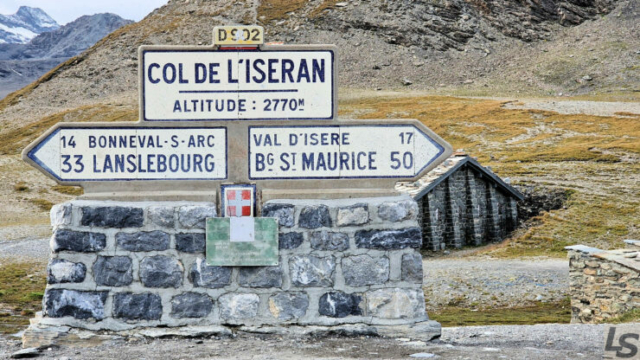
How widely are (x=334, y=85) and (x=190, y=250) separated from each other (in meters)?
2.01

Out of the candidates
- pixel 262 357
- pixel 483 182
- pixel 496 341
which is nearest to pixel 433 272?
pixel 483 182

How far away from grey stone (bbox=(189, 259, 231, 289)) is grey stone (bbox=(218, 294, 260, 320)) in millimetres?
133

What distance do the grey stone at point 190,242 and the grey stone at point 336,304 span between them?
1.19 meters

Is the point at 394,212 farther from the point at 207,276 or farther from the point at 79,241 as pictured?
the point at 79,241

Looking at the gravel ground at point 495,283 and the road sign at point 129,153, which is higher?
the road sign at point 129,153

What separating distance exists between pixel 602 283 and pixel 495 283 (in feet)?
17.8

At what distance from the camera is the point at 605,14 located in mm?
110250

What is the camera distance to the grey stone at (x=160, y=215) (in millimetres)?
6672

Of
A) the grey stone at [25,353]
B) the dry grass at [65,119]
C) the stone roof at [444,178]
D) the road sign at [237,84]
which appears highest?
the dry grass at [65,119]

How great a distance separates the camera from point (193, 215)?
Result: 6699 mm

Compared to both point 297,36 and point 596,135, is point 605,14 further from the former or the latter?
point 596,135

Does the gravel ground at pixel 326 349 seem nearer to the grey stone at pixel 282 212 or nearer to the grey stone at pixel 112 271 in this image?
the grey stone at pixel 112 271

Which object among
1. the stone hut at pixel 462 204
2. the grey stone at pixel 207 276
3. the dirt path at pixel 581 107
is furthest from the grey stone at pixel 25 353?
the dirt path at pixel 581 107

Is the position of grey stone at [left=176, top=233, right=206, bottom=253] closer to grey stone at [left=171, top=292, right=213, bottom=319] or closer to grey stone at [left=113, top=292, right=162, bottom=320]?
grey stone at [left=171, top=292, right=213, bottom=319]
